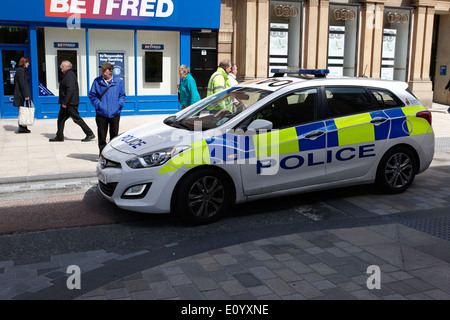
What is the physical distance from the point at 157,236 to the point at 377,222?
2456mm

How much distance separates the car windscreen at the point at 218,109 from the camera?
236 inches

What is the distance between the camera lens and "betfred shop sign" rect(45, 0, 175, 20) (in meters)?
14.3

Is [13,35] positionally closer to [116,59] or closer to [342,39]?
[116,59]

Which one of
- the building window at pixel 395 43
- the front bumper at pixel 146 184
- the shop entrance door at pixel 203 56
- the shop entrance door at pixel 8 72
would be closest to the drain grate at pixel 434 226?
the front bumper at pixel 146 184

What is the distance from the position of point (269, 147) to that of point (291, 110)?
61 cm

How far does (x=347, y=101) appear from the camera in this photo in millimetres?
6445

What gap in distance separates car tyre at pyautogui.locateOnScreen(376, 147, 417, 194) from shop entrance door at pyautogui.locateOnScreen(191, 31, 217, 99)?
10.2 metres

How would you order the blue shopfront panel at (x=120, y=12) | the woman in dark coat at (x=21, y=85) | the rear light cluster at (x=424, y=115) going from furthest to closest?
the blue shopfront panel at (x=120, y=12)
the woman in dark coat at (x=21, y=85)
the rear light cluster at (x=424, y=115)

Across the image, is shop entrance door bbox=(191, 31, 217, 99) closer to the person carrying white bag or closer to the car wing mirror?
the person carrying white bag

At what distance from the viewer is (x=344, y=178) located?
638 cm

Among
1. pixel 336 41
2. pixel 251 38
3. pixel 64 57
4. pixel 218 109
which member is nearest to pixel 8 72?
pixel 64 57

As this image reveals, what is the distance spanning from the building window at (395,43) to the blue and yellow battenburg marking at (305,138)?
507 inches

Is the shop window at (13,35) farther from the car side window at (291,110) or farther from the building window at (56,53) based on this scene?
the car side window at (291,110)
